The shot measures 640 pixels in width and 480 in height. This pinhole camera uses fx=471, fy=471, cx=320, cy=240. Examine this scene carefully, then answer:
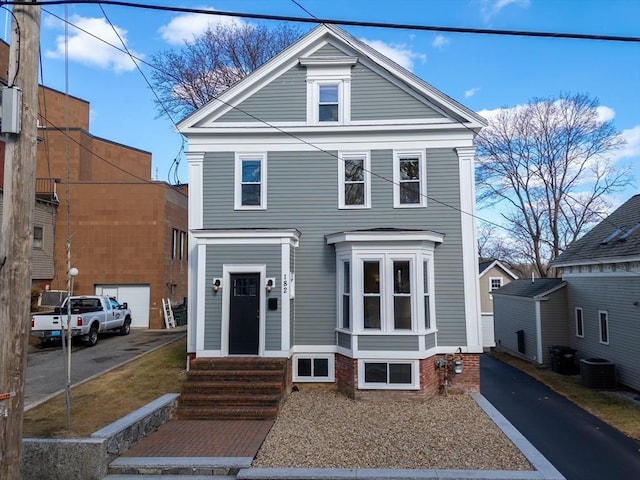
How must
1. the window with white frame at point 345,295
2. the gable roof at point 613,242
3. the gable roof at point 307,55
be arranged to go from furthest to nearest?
the gable roof at point 613,242
the gable roof at point 307,55
the window with white frame at point 345,295

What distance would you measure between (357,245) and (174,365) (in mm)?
6311

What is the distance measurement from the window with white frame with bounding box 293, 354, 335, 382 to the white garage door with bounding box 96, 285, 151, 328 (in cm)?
1365

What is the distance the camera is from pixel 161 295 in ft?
76.8

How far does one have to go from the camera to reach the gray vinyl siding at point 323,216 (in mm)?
12281

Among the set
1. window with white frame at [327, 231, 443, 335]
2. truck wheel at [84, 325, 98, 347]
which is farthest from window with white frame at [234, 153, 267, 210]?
truck wheel at [84, 325, 98, 347]

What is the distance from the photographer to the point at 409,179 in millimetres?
12734

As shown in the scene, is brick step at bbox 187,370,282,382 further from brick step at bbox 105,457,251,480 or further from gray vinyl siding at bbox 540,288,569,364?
gray vinyl siding at bbox 540,288,569,364

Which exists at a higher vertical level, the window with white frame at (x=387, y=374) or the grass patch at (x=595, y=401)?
the window with white frame at (x=387, y=374)

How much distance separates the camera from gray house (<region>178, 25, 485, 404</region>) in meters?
11.5

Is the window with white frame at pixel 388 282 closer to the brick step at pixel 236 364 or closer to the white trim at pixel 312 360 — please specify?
the white trim at pixel 312 360

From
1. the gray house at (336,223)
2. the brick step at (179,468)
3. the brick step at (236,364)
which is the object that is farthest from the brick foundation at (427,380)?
the brick step at (179,468)

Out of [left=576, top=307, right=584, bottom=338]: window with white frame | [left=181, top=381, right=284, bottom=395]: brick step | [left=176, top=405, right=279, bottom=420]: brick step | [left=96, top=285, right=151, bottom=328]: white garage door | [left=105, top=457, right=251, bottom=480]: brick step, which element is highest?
[left=96, top=285, right=151, bottom=328]: white garage door

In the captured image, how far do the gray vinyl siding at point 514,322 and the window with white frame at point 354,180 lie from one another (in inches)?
439

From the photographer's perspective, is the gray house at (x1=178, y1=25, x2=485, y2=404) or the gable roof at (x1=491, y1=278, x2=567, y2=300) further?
the gable roof at (x1=491, y1=278, x2=567, y2=300)
